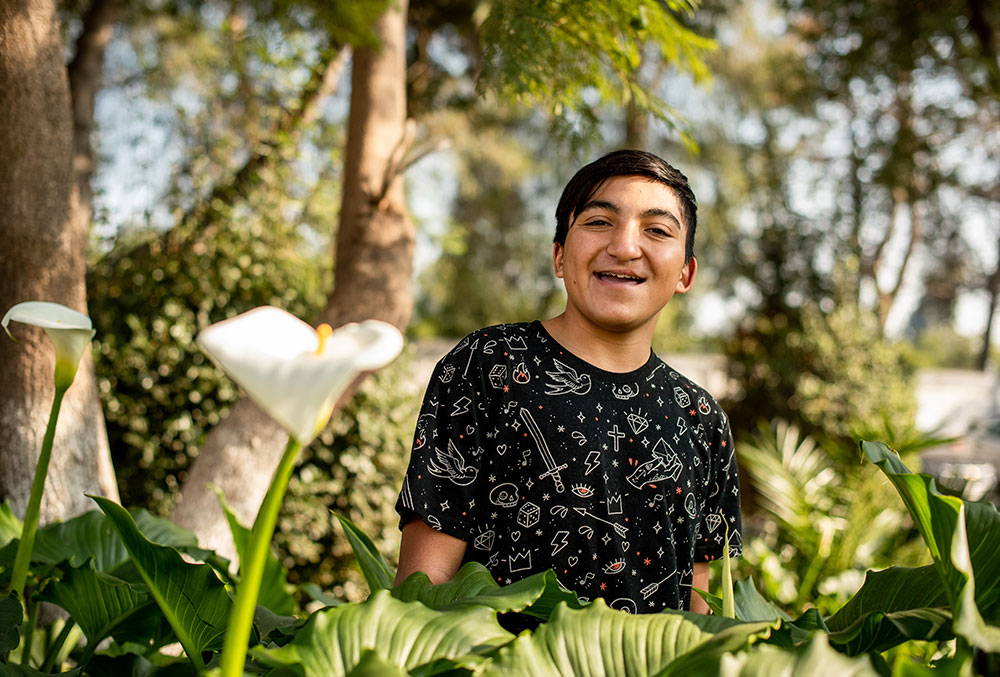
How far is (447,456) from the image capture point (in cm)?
149

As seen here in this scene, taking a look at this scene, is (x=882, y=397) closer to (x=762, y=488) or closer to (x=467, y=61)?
(x=762, y=488)

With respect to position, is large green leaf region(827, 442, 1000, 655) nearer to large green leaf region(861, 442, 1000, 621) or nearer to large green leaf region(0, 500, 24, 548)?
large green leaf region(861, 442, 1000, 621)

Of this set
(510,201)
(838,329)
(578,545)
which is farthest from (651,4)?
(510,201)

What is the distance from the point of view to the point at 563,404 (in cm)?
155

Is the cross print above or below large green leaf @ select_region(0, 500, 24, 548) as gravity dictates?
above

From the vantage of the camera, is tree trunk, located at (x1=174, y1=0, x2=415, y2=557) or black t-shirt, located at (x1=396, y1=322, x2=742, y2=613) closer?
black t-shirt, located at (x1=396, y1=322, x2=742, y2=613)

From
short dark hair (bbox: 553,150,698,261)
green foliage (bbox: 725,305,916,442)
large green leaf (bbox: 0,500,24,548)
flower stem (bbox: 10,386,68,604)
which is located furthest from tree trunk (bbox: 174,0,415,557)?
green foliage (bbox: 725,305,916,442)

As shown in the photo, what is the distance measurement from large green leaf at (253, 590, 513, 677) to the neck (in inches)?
28.5

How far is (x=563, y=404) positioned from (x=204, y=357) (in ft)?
8.85

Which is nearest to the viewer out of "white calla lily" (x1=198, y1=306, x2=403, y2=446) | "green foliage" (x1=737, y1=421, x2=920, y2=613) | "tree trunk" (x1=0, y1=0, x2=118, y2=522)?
"white calla lily" (x1=198, y1=306, x2=403, y2=446)

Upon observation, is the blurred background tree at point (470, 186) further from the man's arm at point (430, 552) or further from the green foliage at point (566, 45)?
the man's arm at point (430, 552)

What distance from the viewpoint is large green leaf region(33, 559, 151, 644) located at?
1.58 meters

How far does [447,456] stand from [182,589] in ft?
1.70

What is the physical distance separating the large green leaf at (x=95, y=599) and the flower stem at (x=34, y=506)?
9 cm
